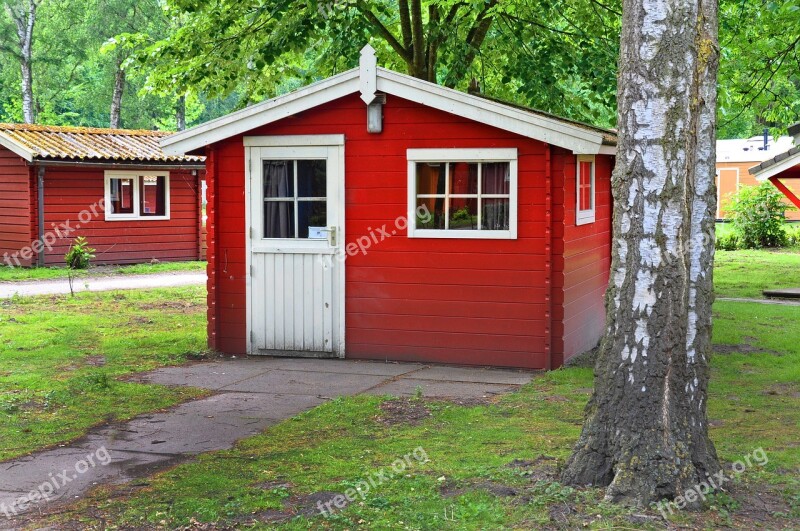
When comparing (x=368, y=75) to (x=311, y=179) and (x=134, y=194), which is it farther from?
(x=134, y=194)

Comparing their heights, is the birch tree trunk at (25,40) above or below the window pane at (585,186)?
above

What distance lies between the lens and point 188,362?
11305mm

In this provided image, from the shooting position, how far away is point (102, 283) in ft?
68.8

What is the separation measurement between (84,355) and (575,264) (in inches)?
232

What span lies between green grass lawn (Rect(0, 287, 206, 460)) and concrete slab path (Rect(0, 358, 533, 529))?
0.35 meters

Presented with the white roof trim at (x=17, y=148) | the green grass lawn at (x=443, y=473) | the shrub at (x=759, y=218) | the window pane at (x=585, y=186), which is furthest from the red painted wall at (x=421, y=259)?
the shrub at (x=759, y=218)

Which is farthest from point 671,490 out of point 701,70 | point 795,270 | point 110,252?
point 110,252

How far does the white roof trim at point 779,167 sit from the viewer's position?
16328mm

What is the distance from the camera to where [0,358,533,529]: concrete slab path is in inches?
255

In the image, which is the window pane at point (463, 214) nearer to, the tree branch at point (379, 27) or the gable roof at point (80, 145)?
the tree branch at point (379, 27)

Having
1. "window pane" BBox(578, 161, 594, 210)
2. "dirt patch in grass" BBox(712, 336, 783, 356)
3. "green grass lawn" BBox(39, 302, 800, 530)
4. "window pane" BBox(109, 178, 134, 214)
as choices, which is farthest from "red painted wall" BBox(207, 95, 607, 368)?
"window pane" BBox(109, 178, 134, 214)

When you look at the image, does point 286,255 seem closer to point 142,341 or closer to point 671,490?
point 142,341

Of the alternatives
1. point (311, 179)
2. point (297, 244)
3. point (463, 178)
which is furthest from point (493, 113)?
point (297, 244)

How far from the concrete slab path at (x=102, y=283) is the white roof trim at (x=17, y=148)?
10.3ft
